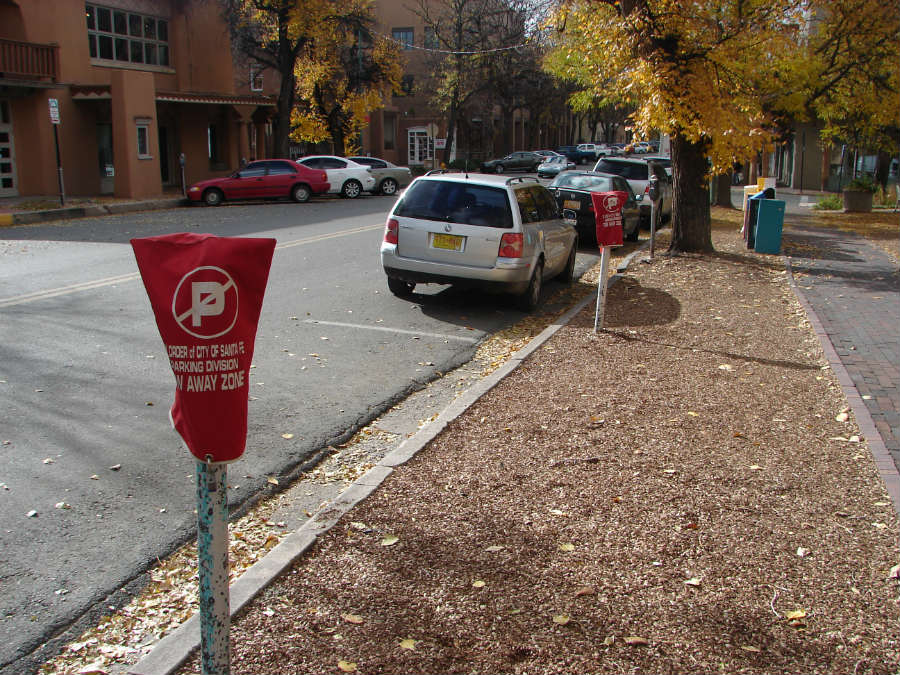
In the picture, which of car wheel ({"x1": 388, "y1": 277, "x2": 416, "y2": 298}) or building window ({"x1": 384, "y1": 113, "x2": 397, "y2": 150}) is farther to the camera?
building window ({"x1": 384, "y1": 113, "x2": 397, "y2": 150})

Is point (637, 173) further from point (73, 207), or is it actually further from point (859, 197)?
point (73, 207)

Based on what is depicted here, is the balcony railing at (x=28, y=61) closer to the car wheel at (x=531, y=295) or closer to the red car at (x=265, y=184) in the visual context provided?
the red car at (x=265, y=184)

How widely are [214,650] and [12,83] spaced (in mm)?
26962

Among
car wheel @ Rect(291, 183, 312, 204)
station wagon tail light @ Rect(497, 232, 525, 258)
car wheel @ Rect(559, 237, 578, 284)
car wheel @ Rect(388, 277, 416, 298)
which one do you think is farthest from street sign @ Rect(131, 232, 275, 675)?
car wheel @ Rect(291, 183, 312, 204)

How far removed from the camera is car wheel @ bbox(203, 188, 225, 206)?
88.8ft

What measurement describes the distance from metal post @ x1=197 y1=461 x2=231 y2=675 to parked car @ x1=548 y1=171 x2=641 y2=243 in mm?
14271

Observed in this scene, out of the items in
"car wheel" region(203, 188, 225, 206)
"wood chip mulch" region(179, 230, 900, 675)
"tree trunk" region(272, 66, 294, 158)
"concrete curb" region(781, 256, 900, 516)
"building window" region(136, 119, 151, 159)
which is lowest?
"wood chip mulch" region(179, 230, 900, 675)

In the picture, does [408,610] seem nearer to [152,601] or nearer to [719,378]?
[152,601]

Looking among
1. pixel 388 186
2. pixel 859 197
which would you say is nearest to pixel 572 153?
pixel 388 186

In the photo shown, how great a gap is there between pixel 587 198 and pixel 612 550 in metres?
13.6

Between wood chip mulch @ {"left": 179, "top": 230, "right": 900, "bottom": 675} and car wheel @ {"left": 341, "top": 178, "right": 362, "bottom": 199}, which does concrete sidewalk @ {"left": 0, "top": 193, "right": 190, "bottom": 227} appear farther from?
wood chip mulch @ {"left": 179, "top": 230, "right": 900, "bottom": 675}

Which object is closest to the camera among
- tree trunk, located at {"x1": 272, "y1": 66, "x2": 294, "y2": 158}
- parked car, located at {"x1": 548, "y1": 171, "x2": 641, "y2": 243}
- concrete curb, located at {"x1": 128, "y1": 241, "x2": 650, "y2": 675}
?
concrete curb, located at {"x1": 128, "y1": 241, "x2": 650, "y2": 675}

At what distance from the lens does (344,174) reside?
1240 inches

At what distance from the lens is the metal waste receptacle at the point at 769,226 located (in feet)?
→ 53.6
